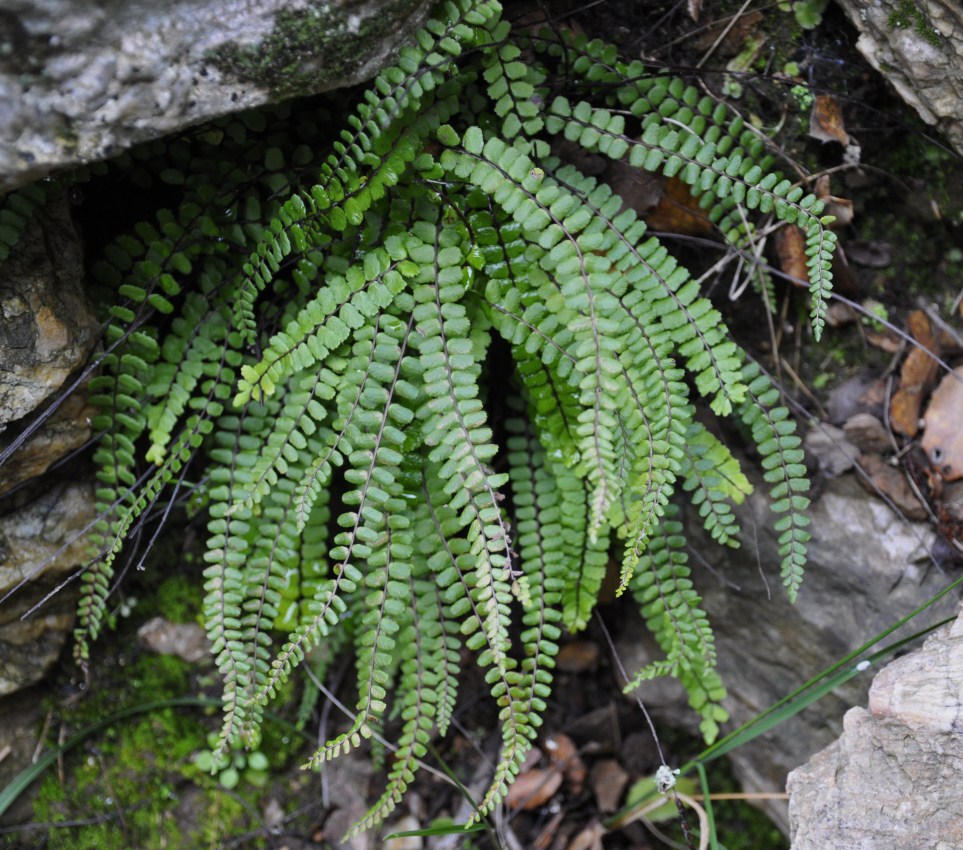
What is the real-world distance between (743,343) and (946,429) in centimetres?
79

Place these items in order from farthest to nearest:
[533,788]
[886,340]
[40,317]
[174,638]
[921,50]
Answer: [533,788], [174,638], [886,340], [921,50], [40,317]

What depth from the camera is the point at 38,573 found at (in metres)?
2.68

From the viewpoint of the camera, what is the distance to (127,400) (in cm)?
251

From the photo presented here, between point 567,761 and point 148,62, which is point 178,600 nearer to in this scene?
point 567,761

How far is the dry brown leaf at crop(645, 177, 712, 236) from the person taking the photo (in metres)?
2.88

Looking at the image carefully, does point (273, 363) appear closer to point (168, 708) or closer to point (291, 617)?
point (291, 617)

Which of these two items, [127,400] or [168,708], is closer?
[127,400]

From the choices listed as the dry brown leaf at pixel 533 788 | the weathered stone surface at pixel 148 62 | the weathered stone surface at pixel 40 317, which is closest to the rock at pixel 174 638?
the weathered stone surface at pixel 40 317

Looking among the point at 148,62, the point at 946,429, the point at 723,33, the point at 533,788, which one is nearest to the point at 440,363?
the point at 148,62

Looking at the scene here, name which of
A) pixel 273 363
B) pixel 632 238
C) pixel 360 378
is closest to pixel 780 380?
pixel 632 238

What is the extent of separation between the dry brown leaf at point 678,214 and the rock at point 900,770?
1.56m

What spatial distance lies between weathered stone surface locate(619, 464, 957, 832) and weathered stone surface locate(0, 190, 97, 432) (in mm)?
2274

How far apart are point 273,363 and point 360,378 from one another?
0.25 metres

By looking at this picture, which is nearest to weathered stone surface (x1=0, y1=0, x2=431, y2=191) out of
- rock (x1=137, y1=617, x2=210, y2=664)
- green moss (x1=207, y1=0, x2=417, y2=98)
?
green moss (x1=207, y1=0, x2=417, y2=98)
